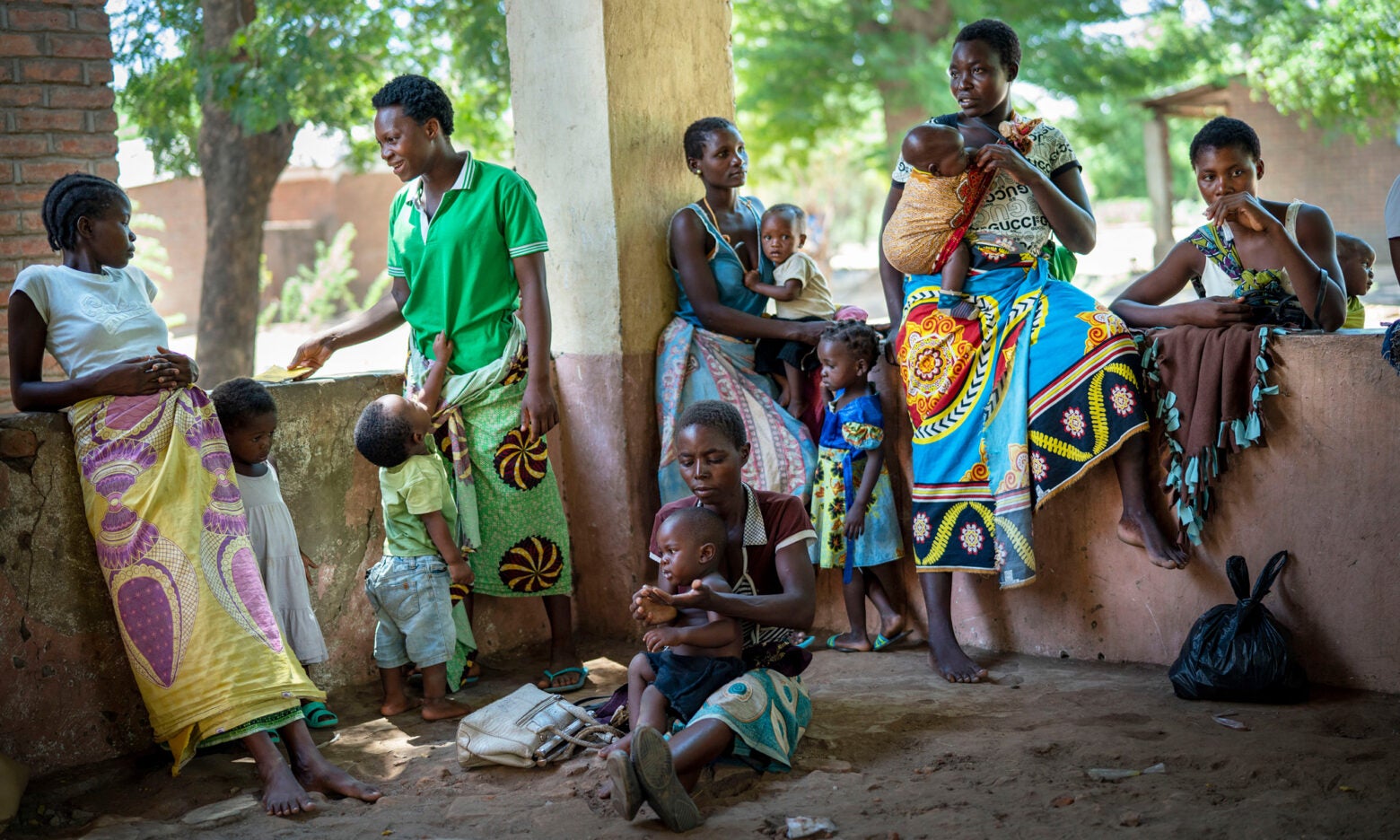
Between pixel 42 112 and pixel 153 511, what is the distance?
10.1 feet

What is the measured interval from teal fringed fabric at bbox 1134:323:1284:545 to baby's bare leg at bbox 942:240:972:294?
0.66 metres

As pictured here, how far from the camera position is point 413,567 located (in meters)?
4.10

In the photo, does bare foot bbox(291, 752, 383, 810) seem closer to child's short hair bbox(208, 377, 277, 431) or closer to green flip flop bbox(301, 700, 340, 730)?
green flip flop bbox(301, 700, 340, 730)

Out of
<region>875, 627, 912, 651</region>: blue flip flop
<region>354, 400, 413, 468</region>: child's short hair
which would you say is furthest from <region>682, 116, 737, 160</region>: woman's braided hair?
<region>875, 627, 912, 651</region>: blue flip flop

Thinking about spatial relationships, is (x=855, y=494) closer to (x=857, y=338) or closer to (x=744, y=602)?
(x=857, y=338)

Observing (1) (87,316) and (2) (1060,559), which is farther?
(2) (1060,559)

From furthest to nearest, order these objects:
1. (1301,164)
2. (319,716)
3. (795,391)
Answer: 1. (1301,164)
2. (795,391)
3. (319,716)

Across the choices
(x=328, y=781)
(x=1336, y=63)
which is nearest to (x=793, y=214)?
(x=328, y=781)

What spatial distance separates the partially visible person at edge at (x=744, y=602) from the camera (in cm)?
316

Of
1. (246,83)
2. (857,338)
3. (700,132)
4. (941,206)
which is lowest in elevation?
(857,338)

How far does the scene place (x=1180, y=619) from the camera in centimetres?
405

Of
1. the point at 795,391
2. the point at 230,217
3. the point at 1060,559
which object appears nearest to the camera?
the point at 1060,559

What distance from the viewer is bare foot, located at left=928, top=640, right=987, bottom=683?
4.11 meters

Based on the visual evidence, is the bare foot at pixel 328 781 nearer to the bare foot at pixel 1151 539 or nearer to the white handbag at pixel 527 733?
the white handbag at pixel 527 733
